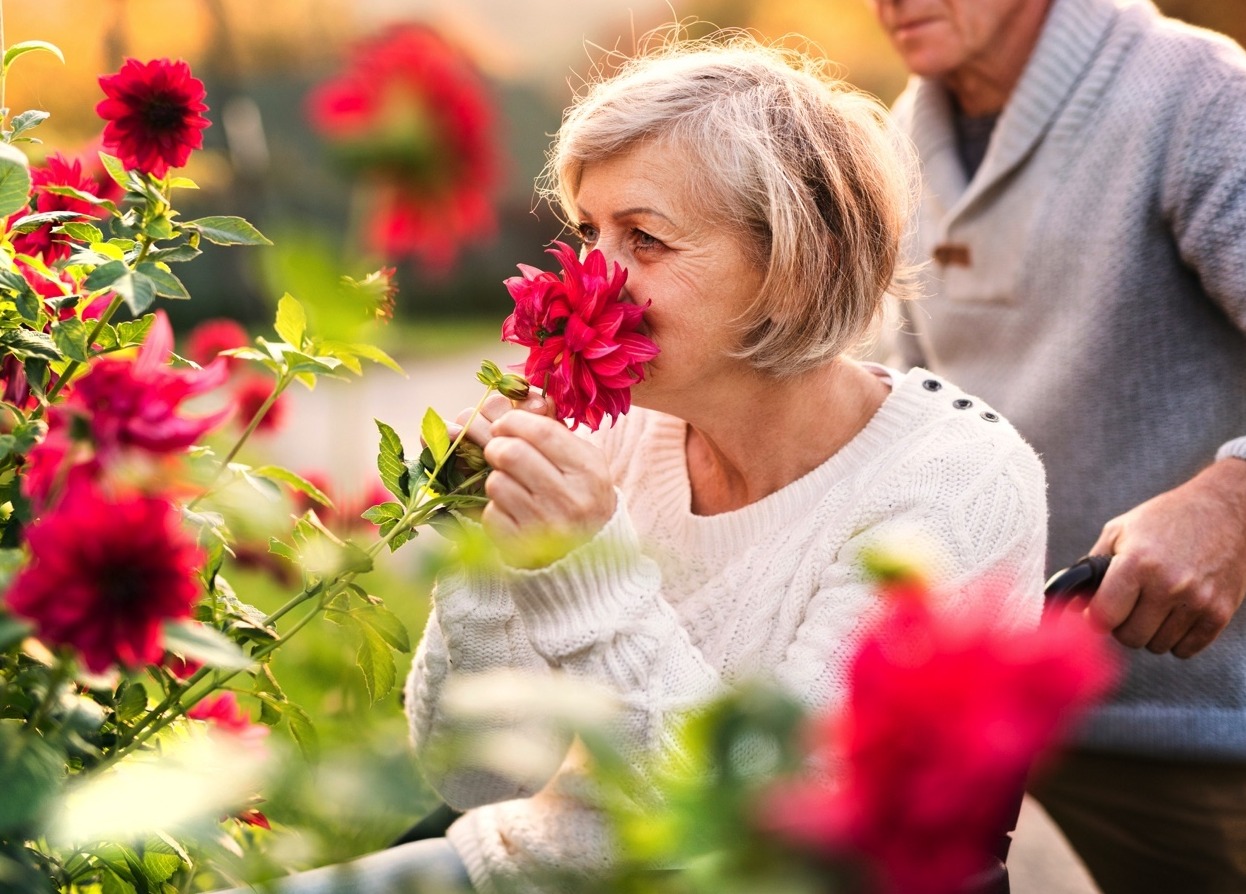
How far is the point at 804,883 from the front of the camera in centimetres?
41

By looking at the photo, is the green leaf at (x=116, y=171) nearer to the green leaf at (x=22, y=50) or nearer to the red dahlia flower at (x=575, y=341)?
the green leaf at (x=22, y=50)

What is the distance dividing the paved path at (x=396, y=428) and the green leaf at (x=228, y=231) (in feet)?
0.52

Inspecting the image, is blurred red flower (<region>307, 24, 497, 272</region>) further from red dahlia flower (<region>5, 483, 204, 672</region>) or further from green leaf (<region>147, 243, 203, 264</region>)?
green leaf (<region>147, 243, 203, 264</region>)

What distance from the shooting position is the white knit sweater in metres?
1.44

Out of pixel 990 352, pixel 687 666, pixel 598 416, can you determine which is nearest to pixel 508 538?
pixel 598 416

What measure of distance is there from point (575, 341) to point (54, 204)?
542 mm

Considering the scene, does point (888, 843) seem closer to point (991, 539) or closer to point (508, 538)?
point (508, 538)

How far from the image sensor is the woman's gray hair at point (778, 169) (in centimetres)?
162

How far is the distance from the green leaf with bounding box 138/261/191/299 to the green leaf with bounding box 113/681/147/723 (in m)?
0.32

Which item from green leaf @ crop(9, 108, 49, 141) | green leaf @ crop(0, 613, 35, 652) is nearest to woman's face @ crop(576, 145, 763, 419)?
green leaf @ crop(9, 108, 49, 141)

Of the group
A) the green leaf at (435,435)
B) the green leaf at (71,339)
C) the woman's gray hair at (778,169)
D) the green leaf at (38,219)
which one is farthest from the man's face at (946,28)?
the green leaf at (71,339)

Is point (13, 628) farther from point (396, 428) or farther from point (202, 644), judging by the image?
point (396, 428)

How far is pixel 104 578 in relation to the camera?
61cm

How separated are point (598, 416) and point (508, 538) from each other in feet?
0.54
